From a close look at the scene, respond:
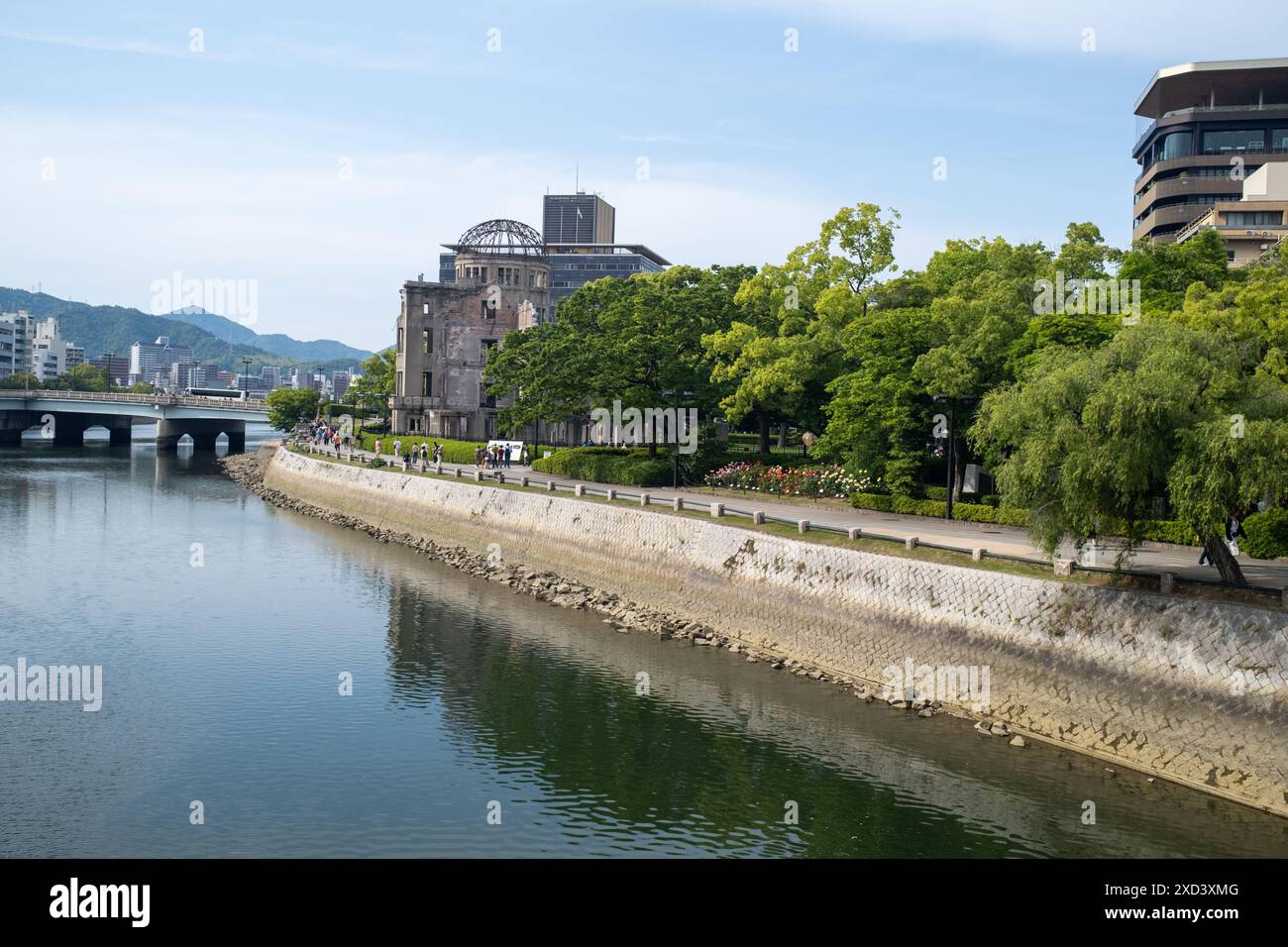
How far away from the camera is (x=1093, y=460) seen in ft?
93.2

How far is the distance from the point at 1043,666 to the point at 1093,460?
6415mm

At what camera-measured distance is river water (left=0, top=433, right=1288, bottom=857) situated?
23.8m

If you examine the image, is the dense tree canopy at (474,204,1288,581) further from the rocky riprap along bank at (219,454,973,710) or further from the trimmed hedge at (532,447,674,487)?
the rocky riprap along bank at (219,454,973,710)

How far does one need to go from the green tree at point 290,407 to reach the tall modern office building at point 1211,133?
102 m

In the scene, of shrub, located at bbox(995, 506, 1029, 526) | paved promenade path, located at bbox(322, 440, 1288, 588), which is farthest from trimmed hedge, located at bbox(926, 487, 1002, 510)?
shrub, located at bbox(995, 506, 1029, 526)

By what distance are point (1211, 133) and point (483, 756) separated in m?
96.4

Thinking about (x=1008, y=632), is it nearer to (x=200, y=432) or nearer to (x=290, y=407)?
(x=290, y=407)

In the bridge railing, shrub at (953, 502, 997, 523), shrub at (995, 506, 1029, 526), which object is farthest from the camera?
the bridge railing

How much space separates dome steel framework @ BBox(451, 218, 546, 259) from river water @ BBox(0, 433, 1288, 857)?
233ft

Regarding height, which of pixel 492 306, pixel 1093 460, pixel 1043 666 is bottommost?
pixel 1043 666

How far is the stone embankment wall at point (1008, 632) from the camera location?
86.6 feet

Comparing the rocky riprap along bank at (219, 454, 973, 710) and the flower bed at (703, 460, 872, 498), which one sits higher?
the flower bed at (703, 460, 872, 498)
